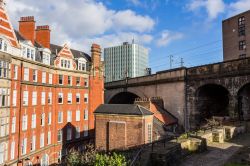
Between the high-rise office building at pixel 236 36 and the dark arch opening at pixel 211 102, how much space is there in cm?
2013

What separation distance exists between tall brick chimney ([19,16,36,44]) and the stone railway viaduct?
2040 cm

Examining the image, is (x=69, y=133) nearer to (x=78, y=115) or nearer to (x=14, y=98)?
(x=78, y=115)

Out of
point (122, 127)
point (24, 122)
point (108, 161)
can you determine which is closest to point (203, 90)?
point (122, 127)

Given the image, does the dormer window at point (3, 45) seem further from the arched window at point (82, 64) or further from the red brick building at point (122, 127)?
the arched window at point (82, 64)

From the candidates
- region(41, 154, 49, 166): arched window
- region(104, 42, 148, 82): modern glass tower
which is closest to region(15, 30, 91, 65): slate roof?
region(41, 154, 49, 166): arched window

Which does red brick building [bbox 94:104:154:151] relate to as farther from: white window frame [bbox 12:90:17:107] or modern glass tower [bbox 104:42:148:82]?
modern glass tower [bbox 104:42:148:82]

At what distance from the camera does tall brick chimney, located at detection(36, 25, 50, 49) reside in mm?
41031

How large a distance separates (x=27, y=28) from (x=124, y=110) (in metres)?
22.4

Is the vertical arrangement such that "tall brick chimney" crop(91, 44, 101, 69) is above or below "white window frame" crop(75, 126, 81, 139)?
above

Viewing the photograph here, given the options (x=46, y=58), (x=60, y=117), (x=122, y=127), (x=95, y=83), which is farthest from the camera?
(x=95, y=83)

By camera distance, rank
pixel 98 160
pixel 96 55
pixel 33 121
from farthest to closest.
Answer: pixel 96 55 → pixel 33 121 → pixel 98 160

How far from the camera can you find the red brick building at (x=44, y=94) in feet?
102

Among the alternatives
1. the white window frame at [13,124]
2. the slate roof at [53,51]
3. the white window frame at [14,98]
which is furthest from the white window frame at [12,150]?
the slate roof at [53,51]

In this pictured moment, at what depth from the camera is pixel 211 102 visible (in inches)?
1421
